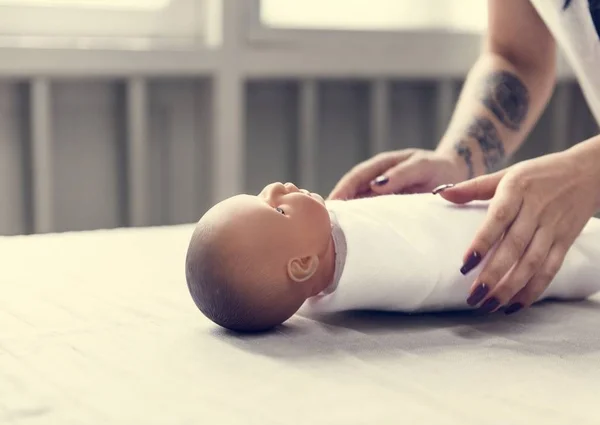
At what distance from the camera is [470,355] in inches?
28.5

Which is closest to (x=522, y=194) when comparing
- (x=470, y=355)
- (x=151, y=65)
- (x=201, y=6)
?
(x=470, y=355)

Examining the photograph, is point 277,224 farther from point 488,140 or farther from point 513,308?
point 488,140

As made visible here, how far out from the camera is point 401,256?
83cm

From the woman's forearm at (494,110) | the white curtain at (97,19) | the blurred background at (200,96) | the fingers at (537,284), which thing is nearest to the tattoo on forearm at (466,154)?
the woman's forearm at (494,110)

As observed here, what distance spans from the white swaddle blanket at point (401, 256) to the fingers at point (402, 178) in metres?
0.20

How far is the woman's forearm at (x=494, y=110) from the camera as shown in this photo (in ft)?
4.29

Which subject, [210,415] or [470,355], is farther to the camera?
Result: [470,355]

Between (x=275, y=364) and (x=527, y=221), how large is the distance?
277 mm

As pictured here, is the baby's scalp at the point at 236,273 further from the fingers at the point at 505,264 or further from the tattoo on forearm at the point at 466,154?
the tattoo on forearm at the point at 466,154

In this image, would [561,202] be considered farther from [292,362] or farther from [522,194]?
[292,362]

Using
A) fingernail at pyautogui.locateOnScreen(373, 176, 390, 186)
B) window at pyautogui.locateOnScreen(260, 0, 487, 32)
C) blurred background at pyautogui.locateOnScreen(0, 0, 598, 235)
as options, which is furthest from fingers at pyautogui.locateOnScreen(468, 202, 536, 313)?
window at pyautogui.locateOnScreen(260, 0, 487, 32)

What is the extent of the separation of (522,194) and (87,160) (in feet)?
4.06

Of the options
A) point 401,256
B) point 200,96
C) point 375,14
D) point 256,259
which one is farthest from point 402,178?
point 375,14

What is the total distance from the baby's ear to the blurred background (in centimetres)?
109
